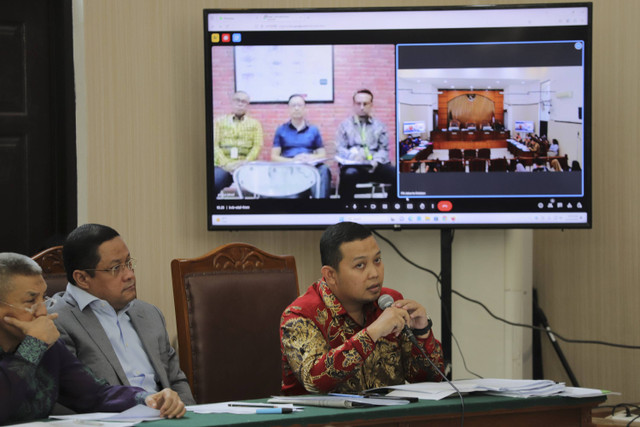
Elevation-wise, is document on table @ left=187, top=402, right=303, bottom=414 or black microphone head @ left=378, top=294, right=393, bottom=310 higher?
black microphone head @ left=378, top=294, right=393, bottom=310

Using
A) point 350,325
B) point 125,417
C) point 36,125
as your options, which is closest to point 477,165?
point 350,325

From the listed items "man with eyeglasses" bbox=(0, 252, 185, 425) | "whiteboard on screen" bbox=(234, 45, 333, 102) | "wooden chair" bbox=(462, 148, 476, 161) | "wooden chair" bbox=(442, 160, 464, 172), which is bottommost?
"man with eyeglasses" bbox=(0, 252, 185, 425)

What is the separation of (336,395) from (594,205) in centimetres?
210

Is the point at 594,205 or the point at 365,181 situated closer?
the point at 365,181

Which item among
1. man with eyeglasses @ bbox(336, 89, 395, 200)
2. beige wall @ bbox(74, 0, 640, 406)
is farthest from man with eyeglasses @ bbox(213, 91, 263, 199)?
man with eyeglasses @ bbox(336, 89, 395, 200)

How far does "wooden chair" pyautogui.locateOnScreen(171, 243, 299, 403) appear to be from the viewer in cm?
296

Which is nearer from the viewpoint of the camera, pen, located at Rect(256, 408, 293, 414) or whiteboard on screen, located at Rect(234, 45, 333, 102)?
pen, located at Rect(256, 408, 293, 414)

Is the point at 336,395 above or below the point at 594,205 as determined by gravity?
below

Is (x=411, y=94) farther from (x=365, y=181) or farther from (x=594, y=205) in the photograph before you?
(x=594, y=205)

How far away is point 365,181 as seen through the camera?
359 centimetres

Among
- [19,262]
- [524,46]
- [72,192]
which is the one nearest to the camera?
[19,262]

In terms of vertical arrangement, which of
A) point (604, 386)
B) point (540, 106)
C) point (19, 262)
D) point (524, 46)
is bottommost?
point (604, 386)

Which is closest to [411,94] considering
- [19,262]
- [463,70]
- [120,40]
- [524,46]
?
[463,70]

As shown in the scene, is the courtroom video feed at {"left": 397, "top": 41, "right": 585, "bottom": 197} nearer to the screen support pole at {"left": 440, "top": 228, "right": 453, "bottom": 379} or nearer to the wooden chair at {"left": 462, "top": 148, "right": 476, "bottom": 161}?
the wooden chair at {"left": 462, "top": 148, "right": 476, "bottom": 161}
